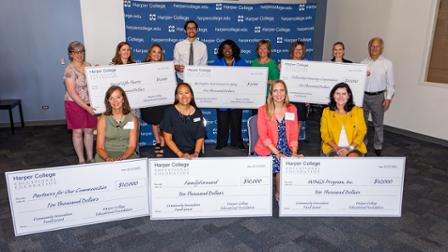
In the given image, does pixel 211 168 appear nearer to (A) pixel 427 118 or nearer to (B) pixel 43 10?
(A) pixel 427 118

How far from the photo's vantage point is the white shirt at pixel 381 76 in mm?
4891

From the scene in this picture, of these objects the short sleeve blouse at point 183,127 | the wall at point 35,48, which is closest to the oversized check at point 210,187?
the short sleeve blouse at point 183,127

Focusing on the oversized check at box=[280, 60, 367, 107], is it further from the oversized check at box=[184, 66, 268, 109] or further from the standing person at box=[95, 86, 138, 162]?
the standing person at box=[95, 86, 138, 162]

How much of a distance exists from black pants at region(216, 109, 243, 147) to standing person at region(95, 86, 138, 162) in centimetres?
201

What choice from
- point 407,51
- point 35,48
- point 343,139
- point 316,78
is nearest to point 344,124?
point 343,139

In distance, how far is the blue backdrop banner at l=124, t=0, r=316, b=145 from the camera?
529 centimetres

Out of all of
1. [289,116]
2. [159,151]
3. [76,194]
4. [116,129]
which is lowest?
[159,151]

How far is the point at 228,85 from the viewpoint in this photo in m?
4.98

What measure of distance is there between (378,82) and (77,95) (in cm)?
387

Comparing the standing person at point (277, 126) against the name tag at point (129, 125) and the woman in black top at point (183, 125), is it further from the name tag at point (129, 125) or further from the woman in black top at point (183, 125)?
the name tag at point (129, 125)

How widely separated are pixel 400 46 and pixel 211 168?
471cm

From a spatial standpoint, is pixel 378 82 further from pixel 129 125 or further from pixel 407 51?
pixel 129 125

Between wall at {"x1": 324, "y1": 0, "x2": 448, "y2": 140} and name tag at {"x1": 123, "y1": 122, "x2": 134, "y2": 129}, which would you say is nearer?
name tag at {"x1": 123, "y1": 122, "x2": 134, "y2": 129}

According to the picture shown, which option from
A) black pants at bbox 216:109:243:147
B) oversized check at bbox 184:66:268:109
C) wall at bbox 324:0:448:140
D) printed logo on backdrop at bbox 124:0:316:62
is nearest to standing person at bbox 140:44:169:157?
oversized check at bbox 184:66:268:109
